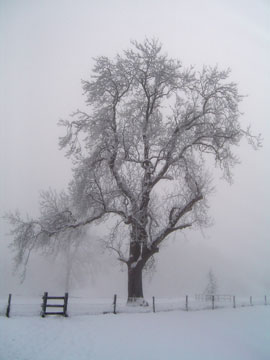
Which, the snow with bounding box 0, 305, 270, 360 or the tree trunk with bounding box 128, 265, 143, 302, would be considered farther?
the tree trunk with bounding box 128, 265, 143, 302

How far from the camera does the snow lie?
341 inches

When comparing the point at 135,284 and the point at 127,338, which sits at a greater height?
the point at 135,284

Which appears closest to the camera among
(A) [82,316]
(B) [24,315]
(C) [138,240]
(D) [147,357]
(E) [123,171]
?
(D) [147,357]

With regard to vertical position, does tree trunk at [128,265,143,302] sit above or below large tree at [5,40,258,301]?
below

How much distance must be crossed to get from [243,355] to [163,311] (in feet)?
21.4

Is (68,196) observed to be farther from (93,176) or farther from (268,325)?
(268,325)

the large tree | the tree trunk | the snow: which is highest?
the large tree

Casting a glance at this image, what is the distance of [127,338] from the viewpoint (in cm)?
1036

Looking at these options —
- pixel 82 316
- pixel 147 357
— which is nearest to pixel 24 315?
pixel 82 316

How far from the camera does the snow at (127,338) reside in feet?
28.4

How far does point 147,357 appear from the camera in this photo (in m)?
8.75

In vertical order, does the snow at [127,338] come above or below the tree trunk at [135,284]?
below

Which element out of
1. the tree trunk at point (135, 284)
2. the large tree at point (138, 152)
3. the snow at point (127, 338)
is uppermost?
the large tree at point (138, 152)

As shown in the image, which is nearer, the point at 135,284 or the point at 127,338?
the point at 127,338
